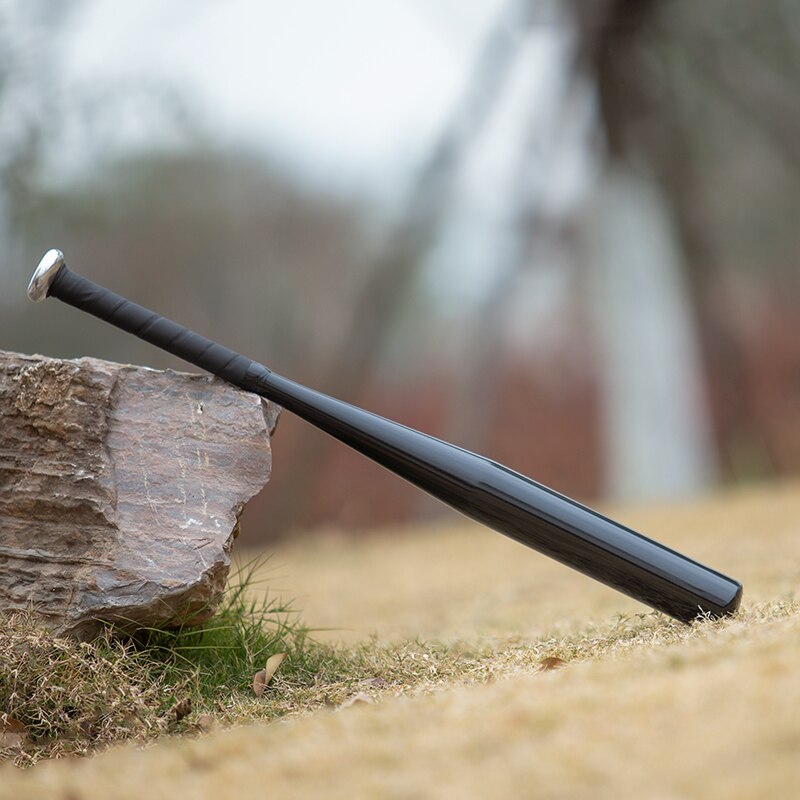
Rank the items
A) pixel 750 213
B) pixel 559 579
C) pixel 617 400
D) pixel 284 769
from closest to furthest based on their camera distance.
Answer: pixel 284 769 < pixel 559 579 < pixel 617 400 < pixel 750 213

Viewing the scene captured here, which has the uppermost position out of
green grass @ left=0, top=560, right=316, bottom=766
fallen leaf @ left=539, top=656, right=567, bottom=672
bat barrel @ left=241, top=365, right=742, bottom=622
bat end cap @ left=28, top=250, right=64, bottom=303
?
bat end cap @ left=28, top=250, right=64, bottom=303

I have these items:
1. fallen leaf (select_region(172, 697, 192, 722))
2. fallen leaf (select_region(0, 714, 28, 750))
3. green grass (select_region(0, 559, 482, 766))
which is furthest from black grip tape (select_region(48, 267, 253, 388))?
fallen leaf (select_region(0, 714, 28, 750))

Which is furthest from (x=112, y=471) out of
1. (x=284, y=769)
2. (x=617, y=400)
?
(x=617, y=400)

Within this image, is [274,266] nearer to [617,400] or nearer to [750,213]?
[617,400]

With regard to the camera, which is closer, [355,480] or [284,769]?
[284,769]

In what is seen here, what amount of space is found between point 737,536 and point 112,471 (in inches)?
142

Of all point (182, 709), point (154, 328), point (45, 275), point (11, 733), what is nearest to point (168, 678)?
point (182, 709)

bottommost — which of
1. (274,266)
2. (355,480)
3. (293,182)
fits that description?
(355,480)

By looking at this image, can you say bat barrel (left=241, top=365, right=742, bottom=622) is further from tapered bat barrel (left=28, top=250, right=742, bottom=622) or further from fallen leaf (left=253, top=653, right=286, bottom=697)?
fallen leaf (left=253, top=653, right=286, bottom=697)

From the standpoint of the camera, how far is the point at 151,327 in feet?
8.47

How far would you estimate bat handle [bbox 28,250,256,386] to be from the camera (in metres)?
2.55

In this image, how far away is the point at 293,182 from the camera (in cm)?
1126

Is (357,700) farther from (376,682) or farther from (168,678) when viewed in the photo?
(168,678)

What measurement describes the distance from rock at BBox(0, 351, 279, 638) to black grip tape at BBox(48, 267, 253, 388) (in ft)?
0.23
